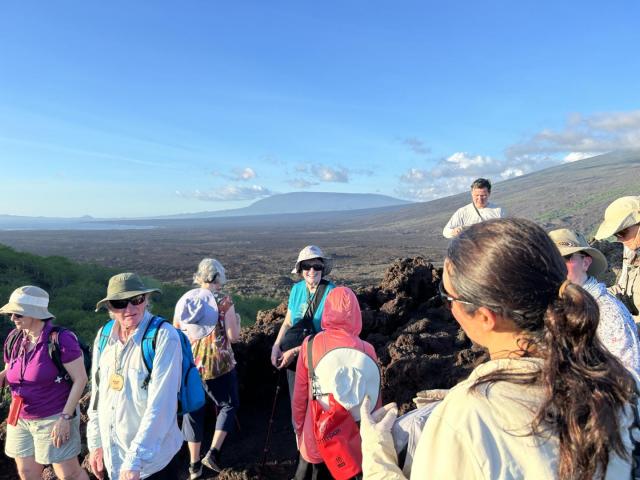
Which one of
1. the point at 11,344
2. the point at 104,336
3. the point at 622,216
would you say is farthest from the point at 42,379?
the point at 622,216

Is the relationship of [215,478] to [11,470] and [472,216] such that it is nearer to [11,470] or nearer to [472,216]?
[11,470]

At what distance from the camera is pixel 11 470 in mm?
4266

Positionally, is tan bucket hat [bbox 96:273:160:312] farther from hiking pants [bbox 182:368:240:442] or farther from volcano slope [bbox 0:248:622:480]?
volcano slope [bbox 0:248:622:480]

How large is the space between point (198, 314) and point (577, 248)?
277 centimetres

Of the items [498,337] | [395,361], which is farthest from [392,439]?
[395,361]

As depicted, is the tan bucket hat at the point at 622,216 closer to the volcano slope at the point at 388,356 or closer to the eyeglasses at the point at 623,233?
the eyeglasses at the point at 623,233

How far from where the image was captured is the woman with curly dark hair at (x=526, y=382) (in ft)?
3.37

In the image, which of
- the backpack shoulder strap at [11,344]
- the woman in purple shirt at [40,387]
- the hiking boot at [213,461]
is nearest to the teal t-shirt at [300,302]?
the hiking boot at [213,461]

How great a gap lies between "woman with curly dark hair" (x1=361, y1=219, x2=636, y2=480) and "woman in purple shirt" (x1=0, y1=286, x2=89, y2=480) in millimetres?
2843

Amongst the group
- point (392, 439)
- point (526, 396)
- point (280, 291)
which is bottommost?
point (280, 291)

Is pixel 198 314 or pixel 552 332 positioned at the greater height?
pixel 552 332

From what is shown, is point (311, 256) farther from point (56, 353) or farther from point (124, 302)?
point (56, 353)

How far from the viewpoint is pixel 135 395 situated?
2.54m

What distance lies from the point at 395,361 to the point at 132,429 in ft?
10.00
